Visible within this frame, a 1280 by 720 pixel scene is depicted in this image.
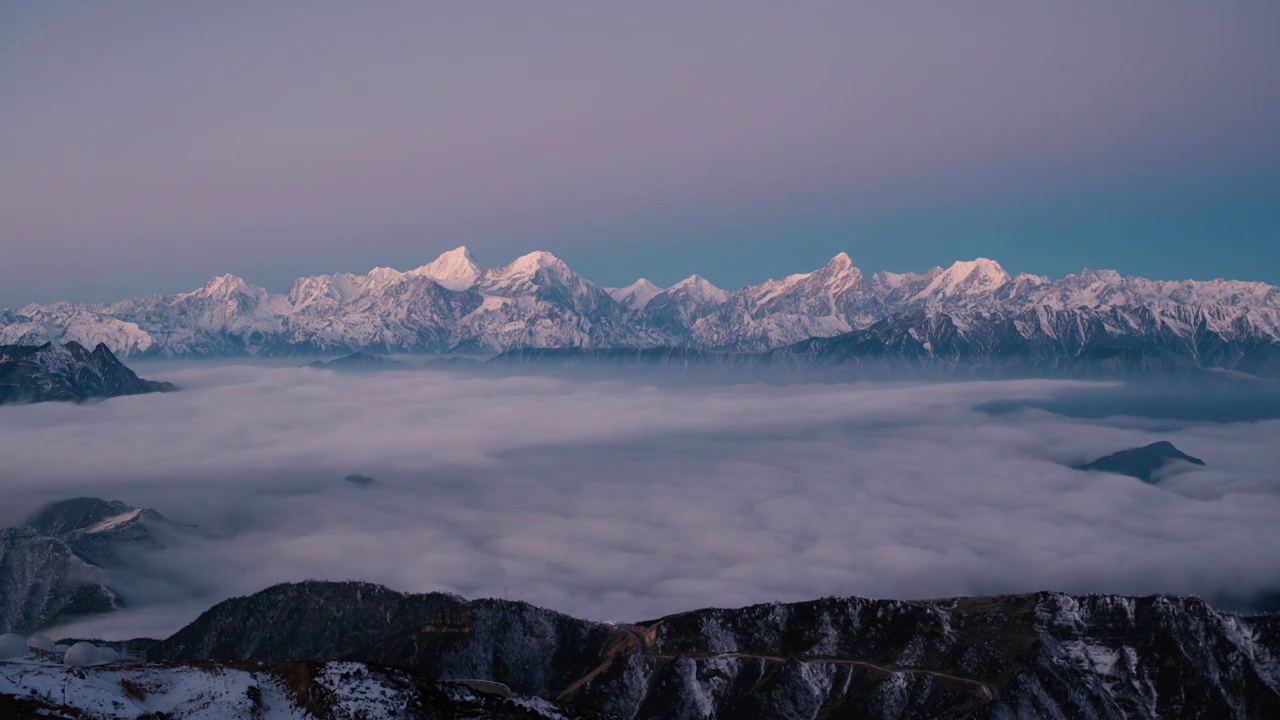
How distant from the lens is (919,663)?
180 meters

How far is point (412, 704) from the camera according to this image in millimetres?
95375

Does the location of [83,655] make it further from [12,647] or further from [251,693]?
[251,693]

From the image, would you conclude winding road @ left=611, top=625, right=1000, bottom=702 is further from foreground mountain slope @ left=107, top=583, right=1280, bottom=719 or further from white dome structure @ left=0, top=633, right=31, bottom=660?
white dome structure @ left=0, top=633, right=31, bottom=660

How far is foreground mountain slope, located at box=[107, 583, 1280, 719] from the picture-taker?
17300 centimetres

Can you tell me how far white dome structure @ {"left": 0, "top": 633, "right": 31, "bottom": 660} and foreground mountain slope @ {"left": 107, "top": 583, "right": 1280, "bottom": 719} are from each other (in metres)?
38.7

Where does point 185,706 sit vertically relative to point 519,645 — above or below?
above

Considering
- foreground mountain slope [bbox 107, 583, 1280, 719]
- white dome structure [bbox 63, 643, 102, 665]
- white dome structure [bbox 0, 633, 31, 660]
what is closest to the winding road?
foreground mountain slope [bbox 107, 583, 1280, 719]

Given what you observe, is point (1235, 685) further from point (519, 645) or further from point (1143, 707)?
point (519, 645)

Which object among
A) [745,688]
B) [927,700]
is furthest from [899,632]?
[745,688]

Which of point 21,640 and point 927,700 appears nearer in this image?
point 21,640

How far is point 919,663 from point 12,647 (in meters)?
146

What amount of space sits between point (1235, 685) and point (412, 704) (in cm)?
16009

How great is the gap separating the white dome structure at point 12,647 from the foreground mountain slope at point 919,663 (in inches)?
1524

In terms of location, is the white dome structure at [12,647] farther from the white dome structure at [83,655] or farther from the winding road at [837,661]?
the winding road at [837,661]
